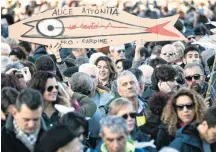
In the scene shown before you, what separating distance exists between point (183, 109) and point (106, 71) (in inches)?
159

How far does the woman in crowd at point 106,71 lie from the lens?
13.8 m

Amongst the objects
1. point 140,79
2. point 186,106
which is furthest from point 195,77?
point 186,106

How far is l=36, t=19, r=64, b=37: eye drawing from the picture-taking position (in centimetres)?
1339

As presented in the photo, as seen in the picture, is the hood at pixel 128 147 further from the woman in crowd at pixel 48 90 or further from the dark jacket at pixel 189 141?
the woman in crowd at pixel 48 90

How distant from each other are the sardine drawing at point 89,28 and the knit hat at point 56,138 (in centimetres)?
504

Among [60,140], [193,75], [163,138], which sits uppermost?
[193,75]

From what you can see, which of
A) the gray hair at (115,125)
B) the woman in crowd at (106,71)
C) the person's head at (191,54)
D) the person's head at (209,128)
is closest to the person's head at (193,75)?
the woman in crowd at (106,71)

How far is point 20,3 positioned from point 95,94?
827 inches

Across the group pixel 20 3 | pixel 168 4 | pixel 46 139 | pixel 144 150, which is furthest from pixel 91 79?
pixel 168 4

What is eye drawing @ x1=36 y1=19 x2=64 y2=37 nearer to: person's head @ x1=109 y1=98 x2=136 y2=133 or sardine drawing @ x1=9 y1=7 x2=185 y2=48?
sardine drawing @ x1=9 y1=7 x2=185 y2=48

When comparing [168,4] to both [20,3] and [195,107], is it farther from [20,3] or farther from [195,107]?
[195,107]

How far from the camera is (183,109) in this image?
993 cm

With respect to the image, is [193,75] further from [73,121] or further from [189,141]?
[73,121]

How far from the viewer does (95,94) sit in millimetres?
A: 12000
